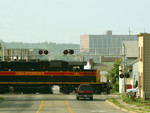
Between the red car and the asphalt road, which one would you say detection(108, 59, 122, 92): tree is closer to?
the red car

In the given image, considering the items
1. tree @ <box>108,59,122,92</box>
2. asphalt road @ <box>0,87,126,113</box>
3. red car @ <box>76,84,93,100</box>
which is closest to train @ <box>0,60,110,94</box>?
red car @ <box>76,84,93,100</box>

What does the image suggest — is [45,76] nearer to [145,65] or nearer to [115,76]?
[145,65]

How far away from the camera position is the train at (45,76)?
68438 millimetres

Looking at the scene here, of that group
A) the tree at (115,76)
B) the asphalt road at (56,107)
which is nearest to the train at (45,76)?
the asphalt road at (56,107)

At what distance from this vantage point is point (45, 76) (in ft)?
226

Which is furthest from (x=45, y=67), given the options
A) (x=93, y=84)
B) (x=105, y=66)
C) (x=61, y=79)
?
(x=105, y=66)

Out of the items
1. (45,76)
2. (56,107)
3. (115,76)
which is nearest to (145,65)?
(56,107)

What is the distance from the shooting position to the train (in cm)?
6844

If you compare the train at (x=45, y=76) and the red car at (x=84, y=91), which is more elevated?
the train at (x=45, y=76)

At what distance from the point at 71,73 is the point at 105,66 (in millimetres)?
54068

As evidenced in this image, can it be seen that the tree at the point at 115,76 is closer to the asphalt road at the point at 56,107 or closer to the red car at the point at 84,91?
the red car at the point at 84,91

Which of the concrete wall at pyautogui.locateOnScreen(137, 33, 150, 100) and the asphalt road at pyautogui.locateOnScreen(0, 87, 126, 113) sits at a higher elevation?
the concrete wall at pyautogui.locateOnScreen(137, 33, 150, 100)

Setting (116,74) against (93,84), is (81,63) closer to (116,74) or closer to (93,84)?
(93,84)

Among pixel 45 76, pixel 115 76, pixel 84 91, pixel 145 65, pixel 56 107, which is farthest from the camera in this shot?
pixel 115 76
